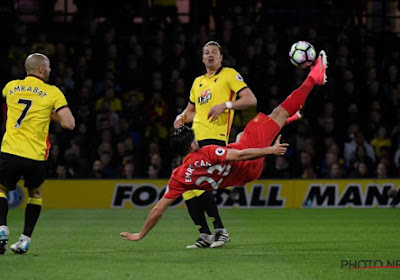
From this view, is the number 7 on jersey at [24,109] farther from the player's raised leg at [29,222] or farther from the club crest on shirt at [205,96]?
the club crest on shirt at [205,96]

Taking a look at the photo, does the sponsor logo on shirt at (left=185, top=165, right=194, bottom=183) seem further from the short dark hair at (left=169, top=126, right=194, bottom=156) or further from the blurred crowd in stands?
the blurred crowd in stands


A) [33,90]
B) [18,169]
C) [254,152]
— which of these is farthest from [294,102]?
[18,169]

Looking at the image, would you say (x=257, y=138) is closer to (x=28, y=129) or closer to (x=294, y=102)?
(x=294, y=102)

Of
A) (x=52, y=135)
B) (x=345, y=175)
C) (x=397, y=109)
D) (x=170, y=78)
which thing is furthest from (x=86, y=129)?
(x=397, y=109)

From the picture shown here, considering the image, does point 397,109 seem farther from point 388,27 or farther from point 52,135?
point 52,135

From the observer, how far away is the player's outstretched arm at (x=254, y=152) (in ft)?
28.9

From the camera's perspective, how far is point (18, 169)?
9195 mm

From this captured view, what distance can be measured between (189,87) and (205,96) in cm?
931

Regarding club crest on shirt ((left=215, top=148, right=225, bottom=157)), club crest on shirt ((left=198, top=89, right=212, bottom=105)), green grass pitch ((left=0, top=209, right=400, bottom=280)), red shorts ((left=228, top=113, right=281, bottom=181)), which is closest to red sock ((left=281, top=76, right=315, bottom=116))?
red shorts ((left=228, top=113, right=281, bottom=181))

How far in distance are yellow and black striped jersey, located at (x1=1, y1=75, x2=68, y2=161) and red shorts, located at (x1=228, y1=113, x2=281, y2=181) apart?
1897 mm

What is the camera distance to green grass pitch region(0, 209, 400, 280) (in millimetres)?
7892

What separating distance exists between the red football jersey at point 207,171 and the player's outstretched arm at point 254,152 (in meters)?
0.12

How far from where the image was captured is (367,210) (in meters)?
17.3

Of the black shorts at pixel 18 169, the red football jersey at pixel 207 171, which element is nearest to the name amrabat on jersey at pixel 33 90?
the black shorts at pixel 18 169
